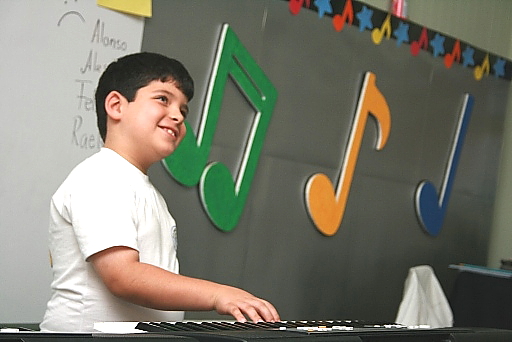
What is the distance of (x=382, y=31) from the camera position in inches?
111

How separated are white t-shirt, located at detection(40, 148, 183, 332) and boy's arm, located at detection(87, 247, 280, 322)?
0.02m

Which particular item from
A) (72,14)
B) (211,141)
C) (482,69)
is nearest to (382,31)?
(482,69)

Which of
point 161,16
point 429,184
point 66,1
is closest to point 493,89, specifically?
point 429,184

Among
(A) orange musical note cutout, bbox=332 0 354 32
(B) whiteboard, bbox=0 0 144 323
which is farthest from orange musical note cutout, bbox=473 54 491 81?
(B) whiteboard, bbox=0 0 144 323

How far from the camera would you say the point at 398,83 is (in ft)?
9.70

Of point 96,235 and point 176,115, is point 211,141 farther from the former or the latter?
point 96,235

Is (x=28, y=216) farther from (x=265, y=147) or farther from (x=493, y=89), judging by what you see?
(x=493, y=89)

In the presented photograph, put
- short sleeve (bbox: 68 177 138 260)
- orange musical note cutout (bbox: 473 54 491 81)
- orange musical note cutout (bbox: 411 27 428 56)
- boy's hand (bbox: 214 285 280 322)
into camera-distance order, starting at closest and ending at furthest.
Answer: boy's hand (bbox: 214 285 280 322) → short sleeve (bbox: 68 177 138 260) → orange musical note cutout (bbox: 411 27 428 56) → orange musical note cutout (bbox: 473 54 491 81)

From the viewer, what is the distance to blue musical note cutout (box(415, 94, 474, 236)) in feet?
10.1

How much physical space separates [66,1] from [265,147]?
795mm

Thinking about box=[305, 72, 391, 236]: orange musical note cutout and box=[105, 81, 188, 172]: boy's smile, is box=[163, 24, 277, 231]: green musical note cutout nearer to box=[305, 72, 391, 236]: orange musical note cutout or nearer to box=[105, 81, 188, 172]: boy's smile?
box=[305, 72, 391, 236]: orange musical note cutout

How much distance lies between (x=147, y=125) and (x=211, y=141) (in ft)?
3.26

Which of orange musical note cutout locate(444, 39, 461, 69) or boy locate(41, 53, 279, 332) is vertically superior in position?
orange musical note cutout locate(444, 39, 461, 69)

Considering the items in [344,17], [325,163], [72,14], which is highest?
[344,17]
